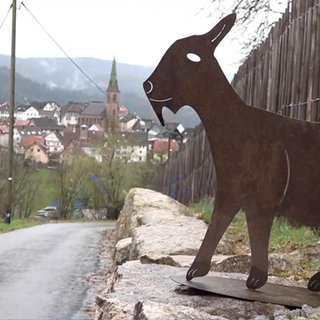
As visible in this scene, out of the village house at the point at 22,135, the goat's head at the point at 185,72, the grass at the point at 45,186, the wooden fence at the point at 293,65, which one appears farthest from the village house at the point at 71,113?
A: the goat's head at the point at 185,72

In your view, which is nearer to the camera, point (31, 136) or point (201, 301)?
point (201, 301)

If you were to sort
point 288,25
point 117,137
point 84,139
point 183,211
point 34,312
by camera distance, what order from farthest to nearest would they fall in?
point 84,139 → point 117,137 → point 183,211 → point 288,25 → point 34,312

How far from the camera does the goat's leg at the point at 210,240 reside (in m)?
3.39

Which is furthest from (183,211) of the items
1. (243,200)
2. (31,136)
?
(31,136)

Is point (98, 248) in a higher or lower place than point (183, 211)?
lower

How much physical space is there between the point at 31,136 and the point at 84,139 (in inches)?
252

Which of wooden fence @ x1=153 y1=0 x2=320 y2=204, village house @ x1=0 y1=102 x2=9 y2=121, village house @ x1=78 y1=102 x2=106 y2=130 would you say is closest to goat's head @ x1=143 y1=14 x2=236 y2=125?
wooden fence @ x1=153 y1=0 x2=320 y2=204

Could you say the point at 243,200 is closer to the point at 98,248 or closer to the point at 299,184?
the point at 299,184

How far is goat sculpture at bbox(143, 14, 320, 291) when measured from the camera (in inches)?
129

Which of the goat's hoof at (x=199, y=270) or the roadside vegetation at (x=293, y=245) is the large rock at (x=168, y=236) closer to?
the roadside vegetation at (x=293, y=245)

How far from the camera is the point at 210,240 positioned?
3.42 metres

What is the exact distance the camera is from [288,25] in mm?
6840

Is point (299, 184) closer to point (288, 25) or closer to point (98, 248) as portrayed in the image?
point (288, 25)

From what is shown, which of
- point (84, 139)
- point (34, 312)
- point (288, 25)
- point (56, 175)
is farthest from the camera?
point (84, 139)
